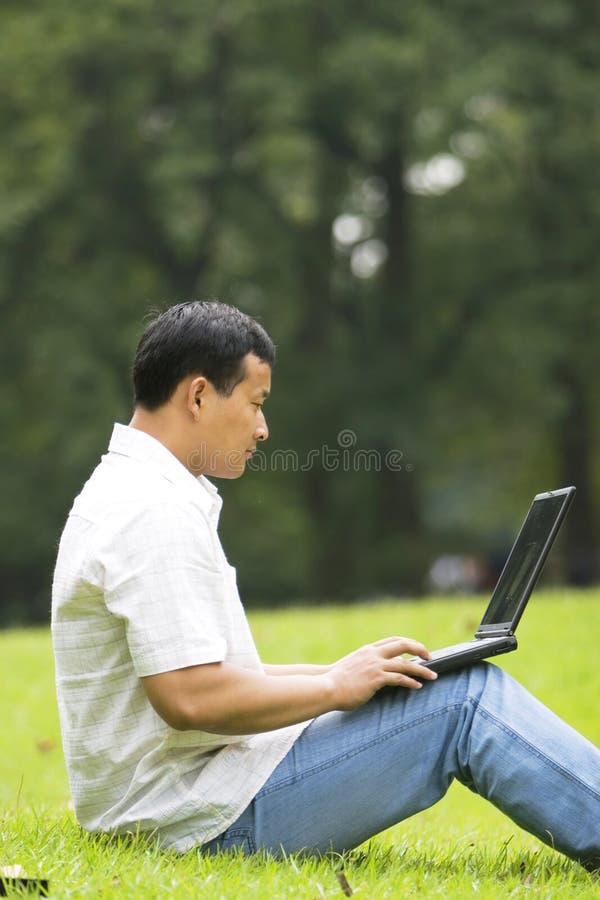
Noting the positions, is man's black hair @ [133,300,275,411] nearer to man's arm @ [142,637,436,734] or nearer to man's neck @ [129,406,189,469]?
man's neck @ [129,406,189,469]

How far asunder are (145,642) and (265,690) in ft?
0.96

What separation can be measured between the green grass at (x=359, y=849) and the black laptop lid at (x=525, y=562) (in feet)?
2.07

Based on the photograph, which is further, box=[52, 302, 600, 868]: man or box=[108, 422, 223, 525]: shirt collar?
box=[108, 422, 223, 525]: shirt collar

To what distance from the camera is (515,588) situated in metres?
3.20

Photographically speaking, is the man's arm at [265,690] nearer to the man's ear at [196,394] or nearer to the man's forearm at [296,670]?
the man's forearm at [296,670]

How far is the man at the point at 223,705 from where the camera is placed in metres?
2.76

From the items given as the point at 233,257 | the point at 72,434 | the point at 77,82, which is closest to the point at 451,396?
the point at 233,257

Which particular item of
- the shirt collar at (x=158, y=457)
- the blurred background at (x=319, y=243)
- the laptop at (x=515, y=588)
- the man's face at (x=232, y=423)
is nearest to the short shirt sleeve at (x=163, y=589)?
the shirt collar at (x=158, y=457)

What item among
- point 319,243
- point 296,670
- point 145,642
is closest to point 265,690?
point 145,642

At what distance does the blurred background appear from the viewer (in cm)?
1717

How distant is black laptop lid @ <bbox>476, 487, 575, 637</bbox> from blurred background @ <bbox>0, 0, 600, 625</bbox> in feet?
44.7

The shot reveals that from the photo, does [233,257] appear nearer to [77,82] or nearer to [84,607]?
[77,82]

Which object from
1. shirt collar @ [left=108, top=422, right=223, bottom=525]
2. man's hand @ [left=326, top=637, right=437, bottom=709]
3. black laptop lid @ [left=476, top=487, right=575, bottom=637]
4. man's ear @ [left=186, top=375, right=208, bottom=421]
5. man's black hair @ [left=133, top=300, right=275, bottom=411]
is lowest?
man's hand @ [left=326, top=637, right=437, bottom=709]

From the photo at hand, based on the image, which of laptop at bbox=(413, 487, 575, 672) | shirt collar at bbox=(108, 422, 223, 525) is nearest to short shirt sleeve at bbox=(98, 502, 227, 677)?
shirt collar at bbox=(108, 422, 223, 525)
